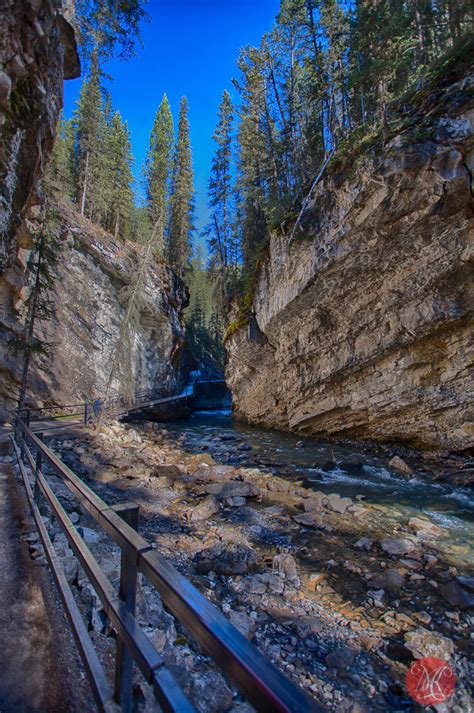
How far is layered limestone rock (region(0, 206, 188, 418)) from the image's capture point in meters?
17.6

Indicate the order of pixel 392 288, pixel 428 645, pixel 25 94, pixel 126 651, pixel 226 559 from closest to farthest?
1. pixel 126 651
2. pixel 428 645
3. pixel 226 559
4. pixel 25 94
5. pixel 392 288

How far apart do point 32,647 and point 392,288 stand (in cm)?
1372

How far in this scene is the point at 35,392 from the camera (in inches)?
764

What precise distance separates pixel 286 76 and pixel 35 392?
27.1m

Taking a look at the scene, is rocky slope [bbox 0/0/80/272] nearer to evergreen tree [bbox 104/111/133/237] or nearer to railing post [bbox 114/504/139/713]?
railing post [bbox 114/504/139/713]

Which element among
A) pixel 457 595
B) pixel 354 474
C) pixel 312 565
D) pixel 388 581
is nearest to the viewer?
pixel 457 595

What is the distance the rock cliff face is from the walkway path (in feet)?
42.1

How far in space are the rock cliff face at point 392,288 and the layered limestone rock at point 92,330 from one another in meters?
8.95

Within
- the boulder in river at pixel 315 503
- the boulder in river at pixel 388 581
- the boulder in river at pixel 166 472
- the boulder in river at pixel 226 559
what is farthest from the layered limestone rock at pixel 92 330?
the boulder in river at pixel 388 581

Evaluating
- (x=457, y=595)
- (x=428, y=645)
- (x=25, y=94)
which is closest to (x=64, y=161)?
(x=25, y=94)

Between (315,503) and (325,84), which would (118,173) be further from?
(315,503)

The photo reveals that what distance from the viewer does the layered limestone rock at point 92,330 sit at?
57.8ft

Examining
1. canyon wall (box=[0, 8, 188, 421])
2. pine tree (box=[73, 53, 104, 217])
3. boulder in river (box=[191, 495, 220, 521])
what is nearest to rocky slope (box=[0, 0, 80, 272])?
canyon wall (box=[0, 8, 188, 421])

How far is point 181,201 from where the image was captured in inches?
1576
